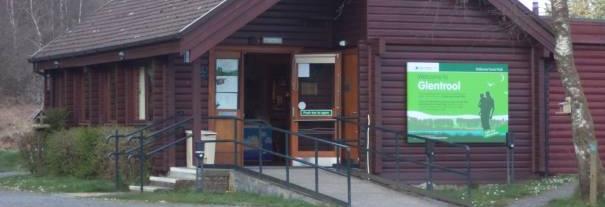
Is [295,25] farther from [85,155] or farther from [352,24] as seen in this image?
[85,155]

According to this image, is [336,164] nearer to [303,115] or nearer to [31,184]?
[303,115]

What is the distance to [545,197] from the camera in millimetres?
19578

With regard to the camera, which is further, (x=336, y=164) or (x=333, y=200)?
(x=336, y=164)

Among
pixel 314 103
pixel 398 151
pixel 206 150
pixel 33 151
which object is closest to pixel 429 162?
pixel 398 151

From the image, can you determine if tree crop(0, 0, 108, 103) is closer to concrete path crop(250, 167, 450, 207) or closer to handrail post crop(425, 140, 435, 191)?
concrete path crop(250, 167, 450, 207)

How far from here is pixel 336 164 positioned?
21125 mm

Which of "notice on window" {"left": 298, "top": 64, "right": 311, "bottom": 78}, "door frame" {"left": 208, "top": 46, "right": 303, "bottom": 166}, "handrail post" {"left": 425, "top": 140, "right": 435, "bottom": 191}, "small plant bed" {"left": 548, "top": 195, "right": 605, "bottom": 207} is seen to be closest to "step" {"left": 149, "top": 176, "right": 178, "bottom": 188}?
"door frame" {"left": 208, "top": 46, "right": 303, "bottom": 166}

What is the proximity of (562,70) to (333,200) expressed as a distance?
13.7ft

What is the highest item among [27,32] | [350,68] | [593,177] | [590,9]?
[27,32]

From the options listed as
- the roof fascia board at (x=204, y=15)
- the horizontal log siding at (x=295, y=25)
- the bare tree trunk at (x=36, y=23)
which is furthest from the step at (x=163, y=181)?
the bare tree trunk at (x=36, y=23)

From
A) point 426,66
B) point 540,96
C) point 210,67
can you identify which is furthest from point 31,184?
point 540,96

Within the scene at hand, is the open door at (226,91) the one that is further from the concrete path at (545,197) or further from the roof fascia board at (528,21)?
the concrete path at (545,197)

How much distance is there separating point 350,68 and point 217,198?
487cm

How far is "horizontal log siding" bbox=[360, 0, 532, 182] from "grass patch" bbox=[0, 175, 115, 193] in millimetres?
5282
